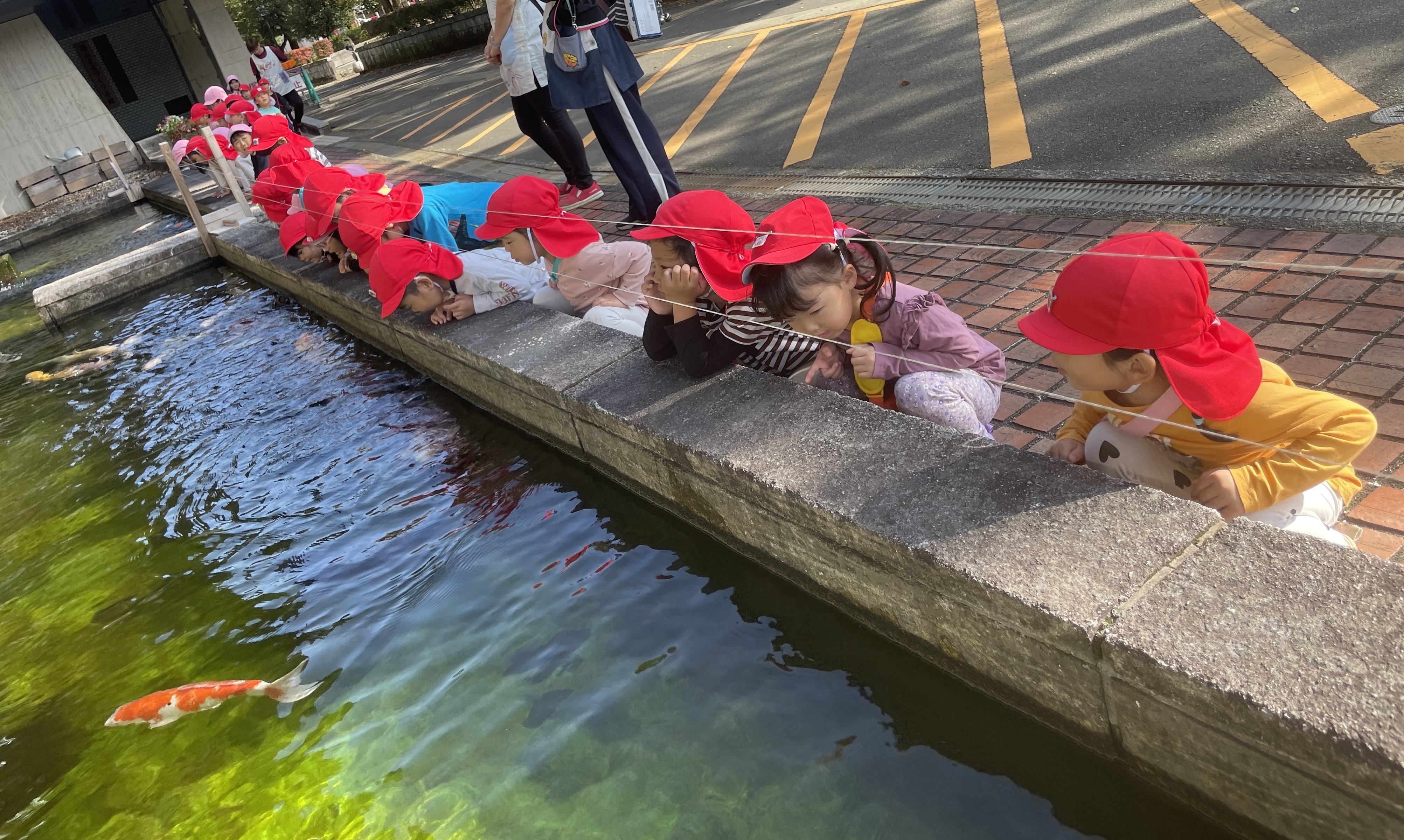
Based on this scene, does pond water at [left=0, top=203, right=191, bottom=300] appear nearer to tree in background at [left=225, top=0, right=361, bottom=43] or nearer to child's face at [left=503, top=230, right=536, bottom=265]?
child's face at [left=503, top=230, right=536, bottom=265]

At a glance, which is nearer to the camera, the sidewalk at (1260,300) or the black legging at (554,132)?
the sidewalk at (1260,300)

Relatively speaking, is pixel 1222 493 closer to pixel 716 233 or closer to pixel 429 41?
pixel 716 233

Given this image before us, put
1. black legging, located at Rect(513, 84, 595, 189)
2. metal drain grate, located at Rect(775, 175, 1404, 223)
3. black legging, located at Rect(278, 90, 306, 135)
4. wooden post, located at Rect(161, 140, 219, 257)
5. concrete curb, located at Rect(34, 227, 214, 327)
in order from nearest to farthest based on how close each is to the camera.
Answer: metal drain grate, located at Rect(775, 175, 1404, 223) < black legging, located at Rect(513, 84, 595, 189) < concrete curb, located at Rect(34, 227, 214, 327) < wooden post, located at Rect(161, 140, 219, 257) < black legging, located at Rect(278, 90, 306, 135)

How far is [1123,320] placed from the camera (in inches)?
83.0

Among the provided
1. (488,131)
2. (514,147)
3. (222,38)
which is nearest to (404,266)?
(514,147)

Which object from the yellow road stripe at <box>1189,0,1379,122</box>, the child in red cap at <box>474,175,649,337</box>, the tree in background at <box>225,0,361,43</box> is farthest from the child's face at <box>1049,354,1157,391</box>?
the tree in background at <box>225,0,361,43</box>

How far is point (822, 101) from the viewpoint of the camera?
314 inches

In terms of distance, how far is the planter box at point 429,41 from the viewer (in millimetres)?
23297

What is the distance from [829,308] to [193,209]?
9309 millimetres

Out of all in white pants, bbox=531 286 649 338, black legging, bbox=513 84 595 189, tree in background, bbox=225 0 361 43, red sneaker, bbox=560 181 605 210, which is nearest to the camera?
white pants, bbox=531 286 649 338

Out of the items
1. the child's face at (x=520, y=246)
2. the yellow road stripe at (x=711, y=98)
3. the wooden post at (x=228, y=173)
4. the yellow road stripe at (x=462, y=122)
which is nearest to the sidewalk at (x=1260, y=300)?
the child's face at (x=520, y=246)

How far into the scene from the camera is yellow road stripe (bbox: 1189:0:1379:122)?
4875mm

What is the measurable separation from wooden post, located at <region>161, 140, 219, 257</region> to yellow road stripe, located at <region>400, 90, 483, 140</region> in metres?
3.23

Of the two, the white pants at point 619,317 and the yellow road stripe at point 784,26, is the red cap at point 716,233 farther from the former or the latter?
the yellow road stripe at point 784,26
